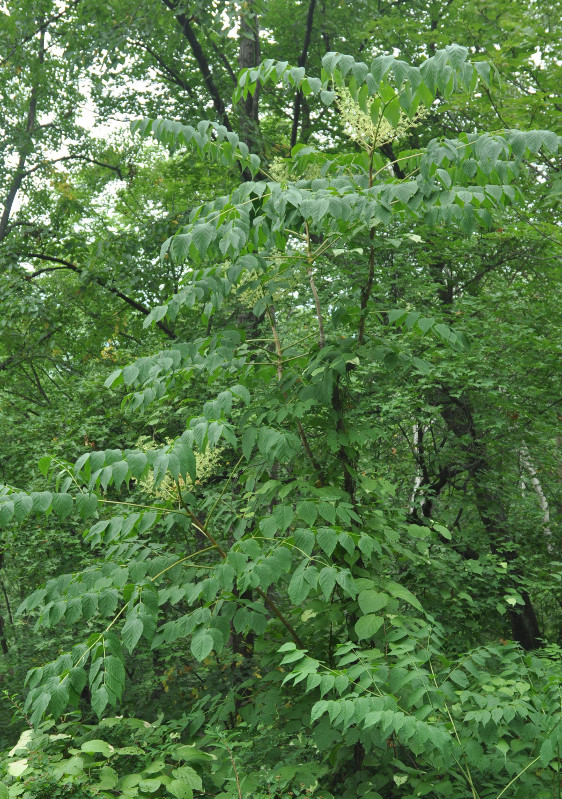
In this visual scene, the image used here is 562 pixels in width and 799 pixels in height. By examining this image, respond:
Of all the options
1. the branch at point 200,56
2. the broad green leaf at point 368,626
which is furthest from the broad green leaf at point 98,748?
the branch at point 200,56

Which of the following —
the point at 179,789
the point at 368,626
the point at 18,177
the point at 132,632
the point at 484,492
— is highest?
the point at 18,177

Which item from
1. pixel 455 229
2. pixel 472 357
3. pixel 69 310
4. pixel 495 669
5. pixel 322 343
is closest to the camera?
pixel 322 343

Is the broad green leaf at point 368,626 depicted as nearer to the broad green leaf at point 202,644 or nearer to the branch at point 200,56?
the broad green leaf at point 202,644

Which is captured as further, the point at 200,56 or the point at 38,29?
the point at 38,29

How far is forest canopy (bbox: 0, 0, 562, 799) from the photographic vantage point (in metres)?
3.06

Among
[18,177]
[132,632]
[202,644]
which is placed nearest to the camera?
[132,632]

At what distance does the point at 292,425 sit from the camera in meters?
4.18

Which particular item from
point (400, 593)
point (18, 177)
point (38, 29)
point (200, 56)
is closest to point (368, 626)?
point (400, 593)

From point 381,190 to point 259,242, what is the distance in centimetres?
68

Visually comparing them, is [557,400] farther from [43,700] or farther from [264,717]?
[43,700]

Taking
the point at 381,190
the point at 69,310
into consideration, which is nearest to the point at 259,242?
the point at 381,190

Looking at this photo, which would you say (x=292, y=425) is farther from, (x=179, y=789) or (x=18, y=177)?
(x=18, y=177)

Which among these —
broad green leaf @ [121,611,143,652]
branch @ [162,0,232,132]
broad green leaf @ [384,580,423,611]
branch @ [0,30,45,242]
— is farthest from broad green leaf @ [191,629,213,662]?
branch @ [0,30,45,242]

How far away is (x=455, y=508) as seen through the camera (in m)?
6.90
